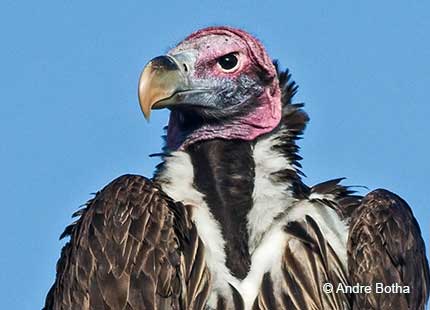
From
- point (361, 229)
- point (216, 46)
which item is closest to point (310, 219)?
point (361, 229)

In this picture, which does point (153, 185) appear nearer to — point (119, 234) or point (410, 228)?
point (119, 234)

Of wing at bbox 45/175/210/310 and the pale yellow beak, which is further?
the pale yellow beak

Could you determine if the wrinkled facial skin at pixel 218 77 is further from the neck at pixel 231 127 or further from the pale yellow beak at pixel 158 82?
the pale yellow beak at pixel 158 82

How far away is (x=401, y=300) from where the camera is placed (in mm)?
17969

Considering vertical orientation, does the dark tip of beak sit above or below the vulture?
above

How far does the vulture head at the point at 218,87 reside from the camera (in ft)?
61.7

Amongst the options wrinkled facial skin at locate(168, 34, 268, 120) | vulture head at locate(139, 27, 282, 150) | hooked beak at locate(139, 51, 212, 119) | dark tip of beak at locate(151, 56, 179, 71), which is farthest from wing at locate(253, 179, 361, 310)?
dark tip of beak at locate(151, 56, 179, 71)

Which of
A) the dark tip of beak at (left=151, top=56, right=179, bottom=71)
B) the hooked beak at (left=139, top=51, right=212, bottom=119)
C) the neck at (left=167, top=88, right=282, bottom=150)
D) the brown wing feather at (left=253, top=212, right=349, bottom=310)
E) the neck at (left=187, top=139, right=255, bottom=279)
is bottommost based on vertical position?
the brown wing feather at (left=253, top=212, right=349, bottom=310)

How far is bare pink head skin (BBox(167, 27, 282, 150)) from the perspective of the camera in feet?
62.1

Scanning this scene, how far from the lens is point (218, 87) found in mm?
19141

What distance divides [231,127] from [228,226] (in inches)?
39.5

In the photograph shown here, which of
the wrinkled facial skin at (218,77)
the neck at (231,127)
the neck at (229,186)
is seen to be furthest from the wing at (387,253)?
the wrinkled facial skin at (218,77)

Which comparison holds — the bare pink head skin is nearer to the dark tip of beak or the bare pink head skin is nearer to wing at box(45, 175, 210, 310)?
the dark tip of beak

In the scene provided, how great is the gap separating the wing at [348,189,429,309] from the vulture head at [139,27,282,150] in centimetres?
115
